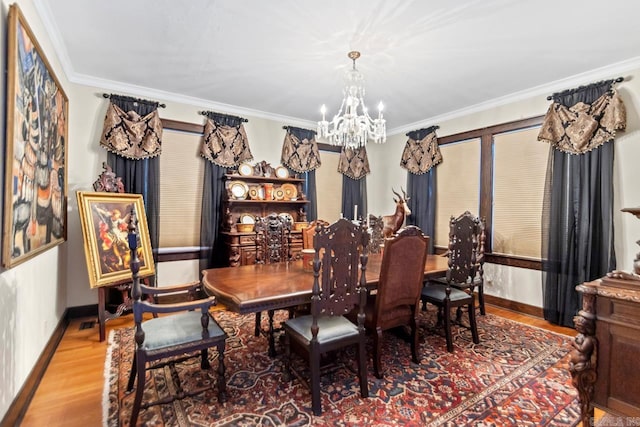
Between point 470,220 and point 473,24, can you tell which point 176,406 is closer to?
point 470,220

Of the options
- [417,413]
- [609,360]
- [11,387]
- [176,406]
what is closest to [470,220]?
[609,360]

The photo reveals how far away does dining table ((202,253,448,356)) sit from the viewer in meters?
1.86

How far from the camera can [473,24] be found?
2369mm

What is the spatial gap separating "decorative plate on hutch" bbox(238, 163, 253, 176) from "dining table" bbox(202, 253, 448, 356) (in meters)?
1.96

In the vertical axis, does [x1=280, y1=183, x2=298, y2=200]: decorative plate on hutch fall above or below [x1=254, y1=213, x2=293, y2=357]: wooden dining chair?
above

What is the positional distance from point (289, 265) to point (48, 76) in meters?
2.45

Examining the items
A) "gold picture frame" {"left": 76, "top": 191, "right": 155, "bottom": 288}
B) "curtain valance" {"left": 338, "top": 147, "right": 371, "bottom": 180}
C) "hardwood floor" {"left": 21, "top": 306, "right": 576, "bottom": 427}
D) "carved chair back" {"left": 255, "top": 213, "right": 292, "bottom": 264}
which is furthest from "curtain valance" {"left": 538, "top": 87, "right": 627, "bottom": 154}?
"gold picture frame" {"left": 76, "top": 191, "right": 155, "bottom": 288}

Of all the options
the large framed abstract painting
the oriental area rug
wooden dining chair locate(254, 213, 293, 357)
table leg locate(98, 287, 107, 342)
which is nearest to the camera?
the large framed abstract painting

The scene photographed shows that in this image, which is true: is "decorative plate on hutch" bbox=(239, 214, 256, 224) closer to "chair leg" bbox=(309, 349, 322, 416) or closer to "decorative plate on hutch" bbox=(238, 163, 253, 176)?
"decorative plate on hutch" bbox=(238, 163, 253, 176)

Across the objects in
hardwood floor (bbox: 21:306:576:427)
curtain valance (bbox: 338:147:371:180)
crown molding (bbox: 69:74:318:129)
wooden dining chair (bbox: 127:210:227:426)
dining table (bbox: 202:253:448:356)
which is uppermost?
crown molding (bbox: 69:74:318:129)

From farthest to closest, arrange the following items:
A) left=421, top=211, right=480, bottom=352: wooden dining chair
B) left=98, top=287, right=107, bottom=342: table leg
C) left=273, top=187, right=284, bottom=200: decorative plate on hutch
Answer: left=273, top=187, right=284, bottom=200: decorative plate on hutch < left=98, top=287, right=107, bottom=342: table leg < left=421, top=211, right=480, bottom=352: wooden dining chair

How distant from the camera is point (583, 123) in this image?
10.5 feet

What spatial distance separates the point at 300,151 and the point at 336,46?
7.43ft

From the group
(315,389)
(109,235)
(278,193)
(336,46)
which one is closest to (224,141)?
(278,193)
